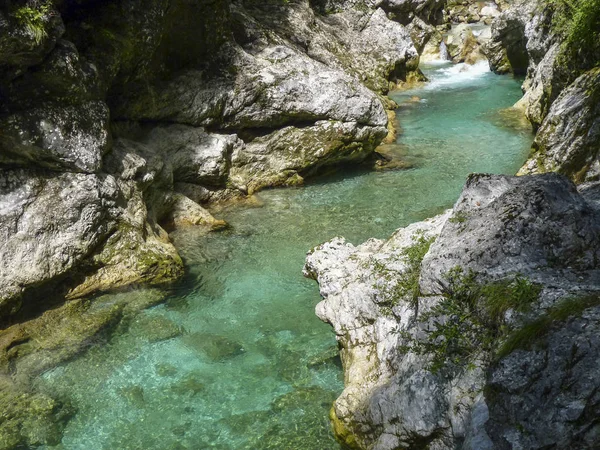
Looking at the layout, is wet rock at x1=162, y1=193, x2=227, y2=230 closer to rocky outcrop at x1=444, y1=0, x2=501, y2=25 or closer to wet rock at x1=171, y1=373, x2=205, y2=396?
wet rock at x1=171, y1=373, x2=205, y2=396

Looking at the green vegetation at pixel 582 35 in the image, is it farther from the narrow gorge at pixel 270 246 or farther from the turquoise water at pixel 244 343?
the turquoise water at pixel 244 343

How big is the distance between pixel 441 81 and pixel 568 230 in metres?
20.4

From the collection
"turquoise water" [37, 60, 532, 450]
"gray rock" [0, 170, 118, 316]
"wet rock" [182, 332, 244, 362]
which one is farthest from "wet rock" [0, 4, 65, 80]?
"wet rock" [182, 332, 244, 362]

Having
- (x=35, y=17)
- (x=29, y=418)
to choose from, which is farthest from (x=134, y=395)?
(x=35, y=17)

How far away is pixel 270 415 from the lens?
5938 millimetres

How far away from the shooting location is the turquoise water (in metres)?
5.86

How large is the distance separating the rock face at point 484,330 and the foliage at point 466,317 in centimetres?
1

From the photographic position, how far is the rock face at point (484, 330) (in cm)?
349

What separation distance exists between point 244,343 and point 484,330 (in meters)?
3.71

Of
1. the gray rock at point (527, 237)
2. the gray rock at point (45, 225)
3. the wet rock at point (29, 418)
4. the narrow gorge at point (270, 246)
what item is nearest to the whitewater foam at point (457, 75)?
the narrow gorge at point (270, 246)

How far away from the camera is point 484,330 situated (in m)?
4.28

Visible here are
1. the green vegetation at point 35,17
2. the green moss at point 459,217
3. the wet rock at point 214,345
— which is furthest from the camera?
the green vegetation at point 35,17

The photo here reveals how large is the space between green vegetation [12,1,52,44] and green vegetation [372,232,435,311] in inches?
218

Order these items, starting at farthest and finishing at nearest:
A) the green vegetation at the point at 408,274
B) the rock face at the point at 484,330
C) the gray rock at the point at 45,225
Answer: the gray rock at the point at 45,225 → the green vegetation at the point at 408,274 → the rock face at the point at 484,330
